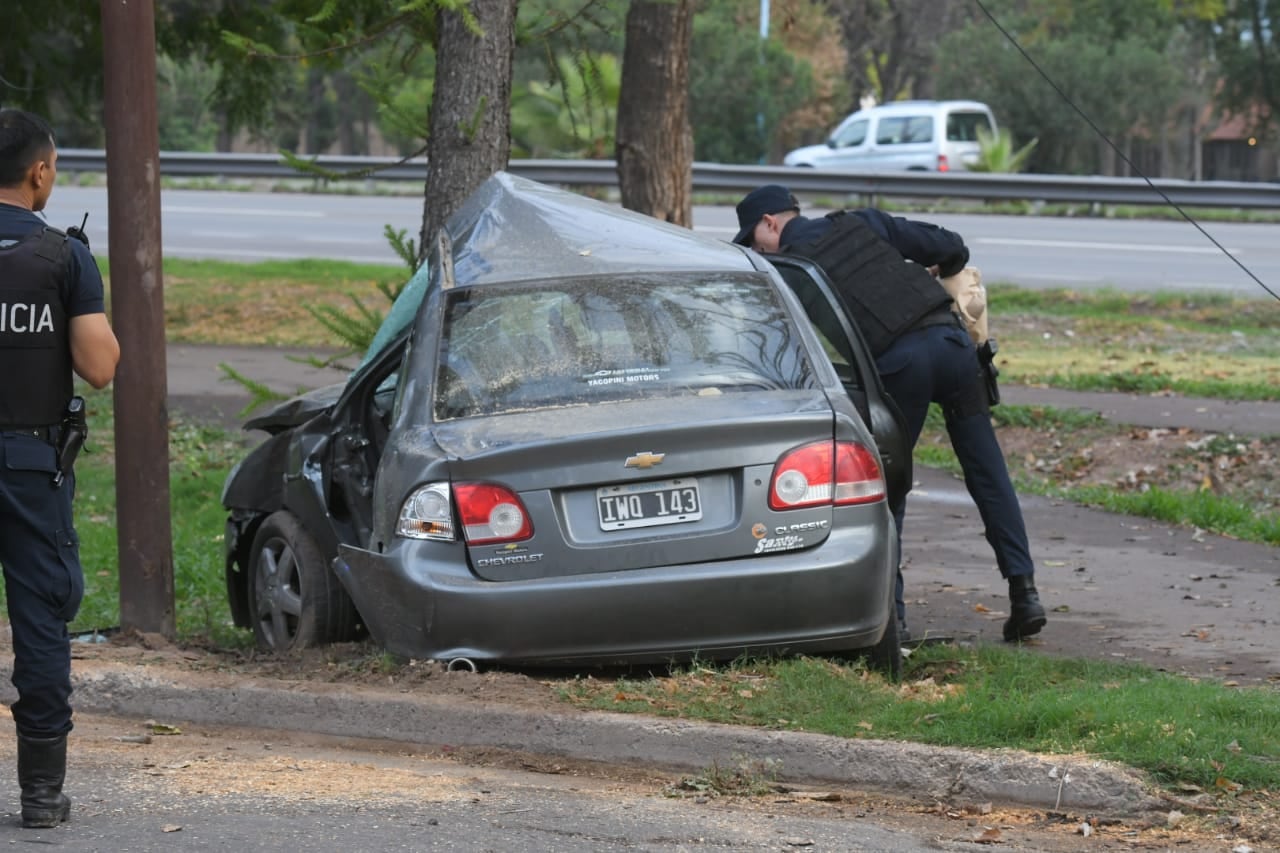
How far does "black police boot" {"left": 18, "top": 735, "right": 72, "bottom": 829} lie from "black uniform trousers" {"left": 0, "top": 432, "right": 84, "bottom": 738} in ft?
0.11

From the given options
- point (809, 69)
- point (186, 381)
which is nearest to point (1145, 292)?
point (186, 381)

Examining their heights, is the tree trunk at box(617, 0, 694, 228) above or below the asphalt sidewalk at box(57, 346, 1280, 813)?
above

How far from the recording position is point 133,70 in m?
6.30

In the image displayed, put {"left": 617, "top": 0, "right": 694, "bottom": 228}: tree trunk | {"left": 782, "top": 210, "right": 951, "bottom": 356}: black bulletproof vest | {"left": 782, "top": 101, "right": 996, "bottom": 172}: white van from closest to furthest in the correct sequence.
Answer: {"left": 782, "top": 210, "right": 951, "bottom": 356}: black bulletproof vest < {"left": 617, "top": 0, "right": 694, "bottom": 228}: tree trunk < {"left": 782, "top": 101, "right": 996, "bottom": 172}: white van

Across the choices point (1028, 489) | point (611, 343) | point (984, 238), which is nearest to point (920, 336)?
point (611, 343)

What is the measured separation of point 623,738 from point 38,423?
1.85 metres

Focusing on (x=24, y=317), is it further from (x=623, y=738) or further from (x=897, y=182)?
(x=897, y=182)

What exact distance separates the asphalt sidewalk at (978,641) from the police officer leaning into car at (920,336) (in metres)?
0.40

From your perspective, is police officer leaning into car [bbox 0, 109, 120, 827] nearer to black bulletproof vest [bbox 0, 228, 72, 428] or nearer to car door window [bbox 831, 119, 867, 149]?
black bulletproof vest [bbox 0, 228, 72, 428]

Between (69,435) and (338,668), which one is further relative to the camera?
(338,668)

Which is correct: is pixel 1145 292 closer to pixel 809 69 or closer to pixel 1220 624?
pixel 1220 624

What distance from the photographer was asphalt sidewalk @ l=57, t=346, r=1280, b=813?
4.91m

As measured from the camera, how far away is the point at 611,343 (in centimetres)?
597

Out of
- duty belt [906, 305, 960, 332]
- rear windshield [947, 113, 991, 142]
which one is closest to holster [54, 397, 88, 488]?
duty belt [906, 305, 960, 332]
